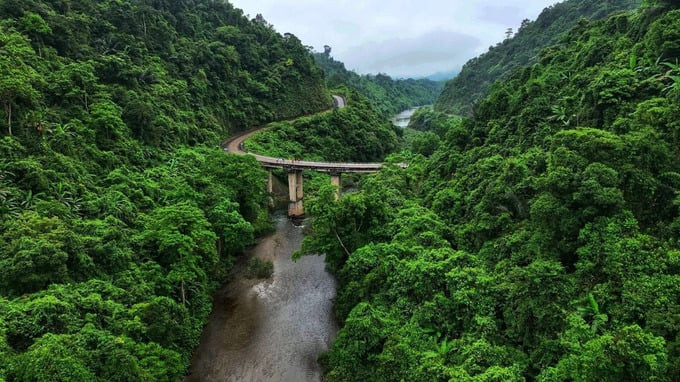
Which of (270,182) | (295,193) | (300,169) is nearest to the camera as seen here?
(300,169)

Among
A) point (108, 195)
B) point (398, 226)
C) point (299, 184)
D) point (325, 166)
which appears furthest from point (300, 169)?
point (108, 195)

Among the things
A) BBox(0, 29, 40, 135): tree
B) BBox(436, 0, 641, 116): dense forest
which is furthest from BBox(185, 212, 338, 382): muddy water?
BBox(436, 0, 641, 116): dense forest

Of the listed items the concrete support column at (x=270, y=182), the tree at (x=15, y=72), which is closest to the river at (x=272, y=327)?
the concrete support column at (x=270, y=182)

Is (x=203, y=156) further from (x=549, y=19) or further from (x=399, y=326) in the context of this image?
(x=549, y=19)

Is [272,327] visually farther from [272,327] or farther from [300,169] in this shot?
[300,169]

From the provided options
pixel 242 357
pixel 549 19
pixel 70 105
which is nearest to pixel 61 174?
pixel 70 105

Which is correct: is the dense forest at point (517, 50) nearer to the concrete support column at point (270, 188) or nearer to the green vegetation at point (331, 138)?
the green vegetation at point (331, 138)

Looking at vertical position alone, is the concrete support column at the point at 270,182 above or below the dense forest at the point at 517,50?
below
